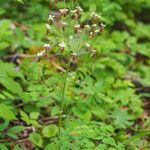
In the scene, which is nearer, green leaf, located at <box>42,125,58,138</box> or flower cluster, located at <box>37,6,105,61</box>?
flower cluster, located at <box>37,6,105,61</box>

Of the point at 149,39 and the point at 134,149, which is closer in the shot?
the point at 134,149

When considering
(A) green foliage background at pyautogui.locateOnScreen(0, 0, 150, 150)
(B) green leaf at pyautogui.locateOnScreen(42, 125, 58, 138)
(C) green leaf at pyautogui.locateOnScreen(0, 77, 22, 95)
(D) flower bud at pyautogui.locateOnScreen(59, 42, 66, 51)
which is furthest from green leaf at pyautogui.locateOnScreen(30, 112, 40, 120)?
(D) flower bud at pyautogui.locateOnScreen(59, 42, 66, 51)

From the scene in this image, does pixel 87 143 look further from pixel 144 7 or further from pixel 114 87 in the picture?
pixel 144 7

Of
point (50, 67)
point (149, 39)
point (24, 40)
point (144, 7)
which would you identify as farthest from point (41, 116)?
point (144, 7)

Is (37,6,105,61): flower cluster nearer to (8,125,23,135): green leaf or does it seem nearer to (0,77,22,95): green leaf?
(0,77,22,95): green leaf

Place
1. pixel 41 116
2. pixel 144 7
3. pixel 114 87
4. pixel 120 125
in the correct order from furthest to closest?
1. pixel 144 7
2. pixel 114 87
3. pixel 41 116
4. pixel 120 125

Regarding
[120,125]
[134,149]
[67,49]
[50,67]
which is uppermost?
[67,49]

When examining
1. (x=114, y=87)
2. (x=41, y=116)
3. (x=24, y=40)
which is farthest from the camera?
(x=24, y=40)

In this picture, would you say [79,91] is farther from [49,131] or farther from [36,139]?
[36,139]
